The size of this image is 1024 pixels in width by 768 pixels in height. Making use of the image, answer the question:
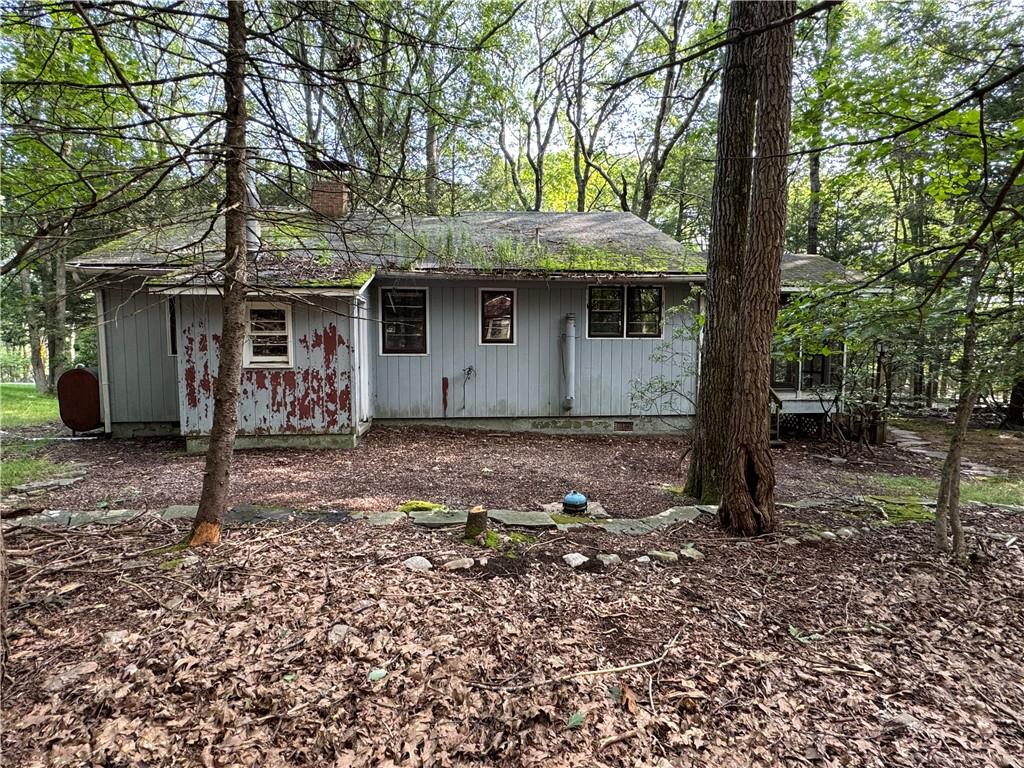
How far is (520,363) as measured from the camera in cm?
939

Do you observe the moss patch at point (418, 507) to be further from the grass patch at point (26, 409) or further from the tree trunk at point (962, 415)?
the grass patch at point (26, 409)

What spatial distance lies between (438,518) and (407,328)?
18.9 feet

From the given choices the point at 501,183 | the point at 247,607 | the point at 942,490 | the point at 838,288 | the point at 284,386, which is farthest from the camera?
the point at 501,183

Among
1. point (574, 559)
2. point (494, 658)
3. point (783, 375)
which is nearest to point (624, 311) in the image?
point (783, 375)

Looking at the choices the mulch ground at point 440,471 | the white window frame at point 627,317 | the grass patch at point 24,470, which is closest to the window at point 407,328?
the mulch ground at point 440,471

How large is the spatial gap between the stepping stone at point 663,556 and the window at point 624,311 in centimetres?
635

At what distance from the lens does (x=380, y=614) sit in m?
2.56

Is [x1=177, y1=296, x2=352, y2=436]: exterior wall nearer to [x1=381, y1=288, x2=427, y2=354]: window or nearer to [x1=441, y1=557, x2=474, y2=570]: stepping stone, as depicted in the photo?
[x1=381, y1=288, x2=427, y2=354]: window

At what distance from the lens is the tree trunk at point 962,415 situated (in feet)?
10.7

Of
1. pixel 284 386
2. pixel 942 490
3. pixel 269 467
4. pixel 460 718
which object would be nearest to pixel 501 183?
pixel 284 386

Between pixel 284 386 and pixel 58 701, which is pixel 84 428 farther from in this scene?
pixel 58 701

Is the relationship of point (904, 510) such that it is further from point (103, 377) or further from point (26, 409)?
point (26, 409)

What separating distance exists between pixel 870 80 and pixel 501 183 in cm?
1809

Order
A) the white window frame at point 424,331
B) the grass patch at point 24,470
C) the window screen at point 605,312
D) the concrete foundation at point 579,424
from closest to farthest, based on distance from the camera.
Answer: the grass patch at point 24,470
the white window frame at point 424,331
the concrete foundation at point 579,424
the window screen at point 605,312
